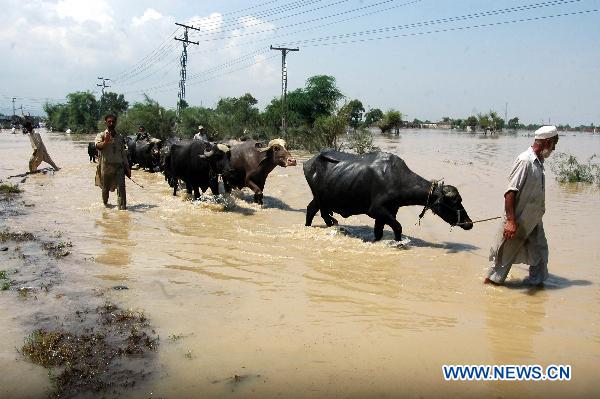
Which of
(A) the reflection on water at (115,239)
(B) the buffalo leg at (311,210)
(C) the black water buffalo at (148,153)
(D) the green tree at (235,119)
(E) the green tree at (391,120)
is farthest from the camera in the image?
(E) the green tree at (391,120)

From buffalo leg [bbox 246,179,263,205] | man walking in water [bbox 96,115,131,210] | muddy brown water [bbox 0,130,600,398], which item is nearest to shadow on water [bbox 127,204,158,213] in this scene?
man walking in water [bbox 96,115,131,210]

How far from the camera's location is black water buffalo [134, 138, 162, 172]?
687 inches

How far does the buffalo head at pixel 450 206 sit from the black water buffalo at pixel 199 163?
196 inches

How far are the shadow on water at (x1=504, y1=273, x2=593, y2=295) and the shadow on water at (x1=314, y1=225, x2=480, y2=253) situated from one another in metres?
1.65

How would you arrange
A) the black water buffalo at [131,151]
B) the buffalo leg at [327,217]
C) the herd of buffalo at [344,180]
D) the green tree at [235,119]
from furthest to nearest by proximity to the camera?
the green tree at [235,119] < the black water buffalo at [131,151] < the buffalo leg at [327,217] < the herd of buffalo at [344,180]

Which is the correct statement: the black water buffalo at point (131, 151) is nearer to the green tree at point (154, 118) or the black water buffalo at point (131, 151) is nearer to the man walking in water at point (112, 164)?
the man walking in water at point (112, 164)

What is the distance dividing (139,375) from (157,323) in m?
0.89

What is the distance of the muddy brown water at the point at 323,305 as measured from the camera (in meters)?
3.44

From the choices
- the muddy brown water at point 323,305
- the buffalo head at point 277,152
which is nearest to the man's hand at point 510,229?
the muddy brown water at point 323,305

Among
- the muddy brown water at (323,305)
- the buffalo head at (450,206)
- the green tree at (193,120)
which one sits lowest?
the muddy brown water at (323,305)

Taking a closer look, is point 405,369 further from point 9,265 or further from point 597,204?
point 597,204

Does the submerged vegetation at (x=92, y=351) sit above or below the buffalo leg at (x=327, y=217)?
below

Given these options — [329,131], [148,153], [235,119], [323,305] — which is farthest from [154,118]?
[323,305]

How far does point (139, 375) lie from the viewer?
337 cm
